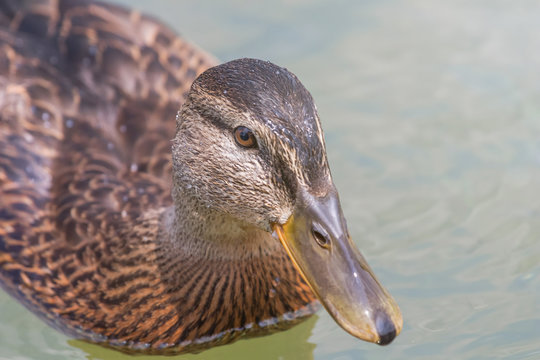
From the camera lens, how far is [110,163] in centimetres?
573

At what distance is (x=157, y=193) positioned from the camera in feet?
18.1

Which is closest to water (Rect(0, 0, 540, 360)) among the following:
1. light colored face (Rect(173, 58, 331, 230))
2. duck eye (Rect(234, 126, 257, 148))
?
light colored face (Rect(173, 58, 331, 230))

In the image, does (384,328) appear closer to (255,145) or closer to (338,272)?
(338,272)

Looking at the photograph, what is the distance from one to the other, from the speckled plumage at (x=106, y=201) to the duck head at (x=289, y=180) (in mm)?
516

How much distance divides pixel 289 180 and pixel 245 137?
11.6 inches

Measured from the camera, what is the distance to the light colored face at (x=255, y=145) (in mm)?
4152

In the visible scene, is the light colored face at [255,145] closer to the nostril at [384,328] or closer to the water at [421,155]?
the nostril at [384,328]

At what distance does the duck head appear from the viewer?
412 centimetres

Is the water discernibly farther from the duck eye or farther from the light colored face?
the duck eye

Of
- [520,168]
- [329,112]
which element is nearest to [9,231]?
[329,112]

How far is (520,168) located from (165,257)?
112 inches

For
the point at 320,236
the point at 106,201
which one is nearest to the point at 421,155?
the point at 106,201

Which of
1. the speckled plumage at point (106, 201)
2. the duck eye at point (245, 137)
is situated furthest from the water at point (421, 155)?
the duck eye at point (245, 137)

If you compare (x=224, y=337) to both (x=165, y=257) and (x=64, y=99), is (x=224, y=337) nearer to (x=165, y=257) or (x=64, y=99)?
(x=165, y=257)
